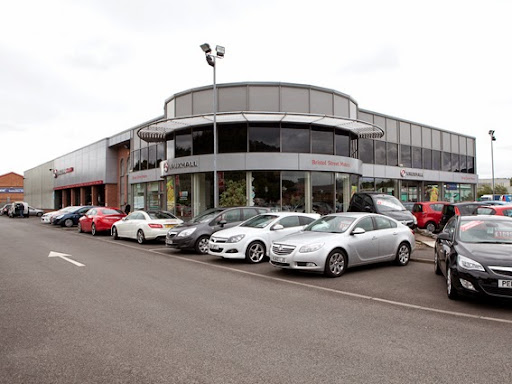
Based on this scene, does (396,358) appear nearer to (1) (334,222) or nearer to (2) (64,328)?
(2) (64,328)

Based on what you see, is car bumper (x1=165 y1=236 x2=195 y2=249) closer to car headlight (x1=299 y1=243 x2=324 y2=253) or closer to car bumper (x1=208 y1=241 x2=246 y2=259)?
car bumper (x1=208 y1=241 x2=246 y2=259)

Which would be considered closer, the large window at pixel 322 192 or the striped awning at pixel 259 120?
the striped awning at pixel 259 120

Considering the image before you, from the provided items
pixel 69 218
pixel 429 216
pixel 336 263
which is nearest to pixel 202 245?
pixel 336 263

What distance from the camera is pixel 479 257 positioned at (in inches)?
248

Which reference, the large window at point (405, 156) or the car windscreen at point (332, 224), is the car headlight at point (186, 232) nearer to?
the car windscreen at point (332, 224)

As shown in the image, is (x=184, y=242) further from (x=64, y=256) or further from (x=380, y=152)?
(x=380, y=152)

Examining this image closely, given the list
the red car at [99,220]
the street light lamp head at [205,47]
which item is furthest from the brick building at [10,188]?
the street light lamp head at [205,47]

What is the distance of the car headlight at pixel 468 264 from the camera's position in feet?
20.2

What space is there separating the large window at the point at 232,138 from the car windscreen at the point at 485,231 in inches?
596

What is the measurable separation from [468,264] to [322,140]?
17283 mm

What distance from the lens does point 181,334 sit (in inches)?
192

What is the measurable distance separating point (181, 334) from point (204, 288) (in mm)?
2860

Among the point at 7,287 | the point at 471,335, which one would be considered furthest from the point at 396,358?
the point at 7,287

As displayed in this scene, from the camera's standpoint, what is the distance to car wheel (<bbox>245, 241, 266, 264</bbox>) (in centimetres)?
1109
